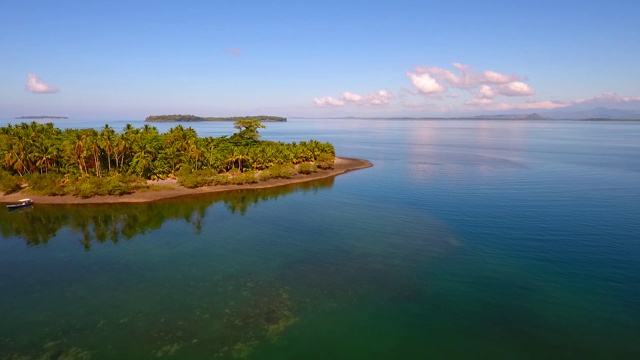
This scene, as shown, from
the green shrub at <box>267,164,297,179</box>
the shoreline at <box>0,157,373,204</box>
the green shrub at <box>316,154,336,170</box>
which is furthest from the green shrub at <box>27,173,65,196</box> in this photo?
the green shrub at <box>316,154,336,170</box>

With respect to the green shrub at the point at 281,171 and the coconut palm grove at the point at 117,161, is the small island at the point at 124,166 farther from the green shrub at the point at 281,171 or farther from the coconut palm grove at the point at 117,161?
the green shrub at the point at 281,171

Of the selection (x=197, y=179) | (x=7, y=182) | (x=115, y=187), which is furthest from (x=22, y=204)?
(x=197, y=179)

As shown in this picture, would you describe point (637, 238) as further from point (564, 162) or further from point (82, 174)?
point (82, 174)

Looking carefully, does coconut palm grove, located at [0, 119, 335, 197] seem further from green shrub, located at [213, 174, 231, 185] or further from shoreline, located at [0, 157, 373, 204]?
shoreline, located at [0, 157, 373, 204]

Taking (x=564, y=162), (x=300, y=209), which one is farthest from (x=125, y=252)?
(x=564, y=162)

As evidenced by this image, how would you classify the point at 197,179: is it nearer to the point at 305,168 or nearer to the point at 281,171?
the point at 281,171

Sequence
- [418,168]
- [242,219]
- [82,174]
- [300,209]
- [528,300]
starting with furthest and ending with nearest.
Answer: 1. [418,168]
2. [82,174]
3. [300,209]
4. [242,219]
5. [528,300]

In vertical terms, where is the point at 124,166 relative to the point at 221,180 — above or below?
above
